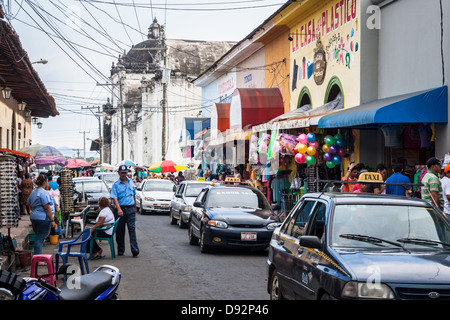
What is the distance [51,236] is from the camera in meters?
16.5

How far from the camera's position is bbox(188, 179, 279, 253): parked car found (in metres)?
14.0

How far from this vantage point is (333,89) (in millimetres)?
20578

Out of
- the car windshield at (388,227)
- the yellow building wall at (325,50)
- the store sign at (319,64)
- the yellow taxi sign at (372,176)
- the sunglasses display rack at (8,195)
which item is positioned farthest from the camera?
the store sign at (319,64)

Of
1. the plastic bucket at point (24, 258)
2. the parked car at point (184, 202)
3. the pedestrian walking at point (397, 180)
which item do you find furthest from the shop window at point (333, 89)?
the plastic bucket at point (24, 258)

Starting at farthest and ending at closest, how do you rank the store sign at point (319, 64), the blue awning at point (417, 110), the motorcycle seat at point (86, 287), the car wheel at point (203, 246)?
the store sign at point (319, 64)
the car wheel at point (203, 246)
the blue awning at point (417, 110)
the motorcycle seat at point (86, 287)

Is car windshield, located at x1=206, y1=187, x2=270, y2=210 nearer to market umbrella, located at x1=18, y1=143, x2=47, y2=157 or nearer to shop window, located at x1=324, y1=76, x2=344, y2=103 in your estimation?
shop window, located at x1=324, y1=76, x2=344, y2=103

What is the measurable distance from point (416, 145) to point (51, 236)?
954 cm

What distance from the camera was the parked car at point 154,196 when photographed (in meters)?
28.0

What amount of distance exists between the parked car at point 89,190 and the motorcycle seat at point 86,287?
15.4 meters

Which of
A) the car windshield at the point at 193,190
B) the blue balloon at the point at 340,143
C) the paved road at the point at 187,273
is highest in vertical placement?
the blue balloon at the point at 340,143

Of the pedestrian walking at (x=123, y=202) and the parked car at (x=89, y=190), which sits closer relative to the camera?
the pedestrian walking at (x=123, y=202)

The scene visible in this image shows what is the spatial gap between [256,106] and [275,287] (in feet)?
59.1

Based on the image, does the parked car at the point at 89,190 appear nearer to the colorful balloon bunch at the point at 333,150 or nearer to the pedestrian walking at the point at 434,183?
the colorful balloon bunch at the point at 333,150

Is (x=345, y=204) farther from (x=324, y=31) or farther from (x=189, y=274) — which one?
(x=324, y=31)
